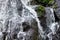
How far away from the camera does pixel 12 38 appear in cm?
633

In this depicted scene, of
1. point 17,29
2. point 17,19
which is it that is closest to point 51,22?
point 17,19

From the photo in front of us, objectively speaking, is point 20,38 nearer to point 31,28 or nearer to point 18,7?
point 31,28

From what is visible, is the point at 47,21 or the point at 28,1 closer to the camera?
the point at 47,21

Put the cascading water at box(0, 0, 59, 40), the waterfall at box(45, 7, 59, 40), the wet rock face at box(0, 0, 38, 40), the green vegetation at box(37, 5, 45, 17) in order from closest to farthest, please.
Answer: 1. the wet rock face at box(0, 0, 38, 40)
2. the cascading water at box(0, 0, 59, 40)
3. the waterfall at box(45, 7, 59, 40)
4. the green vegetation at box(37, 5, 45, 17)

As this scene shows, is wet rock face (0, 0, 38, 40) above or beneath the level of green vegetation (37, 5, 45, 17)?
beneath

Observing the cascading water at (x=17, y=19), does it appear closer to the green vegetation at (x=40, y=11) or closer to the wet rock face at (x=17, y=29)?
the wet rock face at (x=17, y=29)

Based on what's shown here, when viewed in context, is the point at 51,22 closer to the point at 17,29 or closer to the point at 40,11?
the point at 40,11

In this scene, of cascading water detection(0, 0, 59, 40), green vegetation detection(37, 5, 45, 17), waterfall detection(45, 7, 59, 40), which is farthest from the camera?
green vegetation detection(37, 5, 45, 17)

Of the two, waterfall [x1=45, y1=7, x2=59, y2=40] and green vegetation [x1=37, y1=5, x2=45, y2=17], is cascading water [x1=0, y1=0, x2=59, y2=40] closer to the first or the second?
waterfall [x1=45, y1=7, x2=59, y2=40]

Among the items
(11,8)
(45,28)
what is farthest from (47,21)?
(11,8)

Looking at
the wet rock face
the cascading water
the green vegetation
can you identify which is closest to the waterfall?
the cascading water

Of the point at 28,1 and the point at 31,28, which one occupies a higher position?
the point at 28,1

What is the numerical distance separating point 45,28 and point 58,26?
0.46 m

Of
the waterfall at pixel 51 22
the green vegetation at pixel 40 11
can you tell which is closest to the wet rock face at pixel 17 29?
the green vegetation at pixel 40 11
